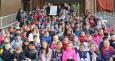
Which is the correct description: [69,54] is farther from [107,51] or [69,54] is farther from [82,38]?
[82,38]

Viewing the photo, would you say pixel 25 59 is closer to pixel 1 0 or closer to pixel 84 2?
pixel 1 0

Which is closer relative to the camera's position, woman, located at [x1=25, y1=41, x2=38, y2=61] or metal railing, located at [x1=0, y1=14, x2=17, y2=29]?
woman, located at [x1=25, y1=41, x2=38, y2=61]

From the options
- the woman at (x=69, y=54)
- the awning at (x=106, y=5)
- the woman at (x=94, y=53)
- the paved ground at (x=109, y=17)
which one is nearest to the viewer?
the woman at (x=69, y=54)

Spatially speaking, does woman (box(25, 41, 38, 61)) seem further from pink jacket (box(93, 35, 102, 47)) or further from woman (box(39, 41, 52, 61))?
pink jacket (box(93, 35, 102, 47))

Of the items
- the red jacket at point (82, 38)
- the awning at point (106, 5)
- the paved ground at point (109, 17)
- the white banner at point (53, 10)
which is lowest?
the paved ground at point (109, 17)

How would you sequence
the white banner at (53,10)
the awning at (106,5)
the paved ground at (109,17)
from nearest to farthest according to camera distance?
1. the white banner at (53,10)
2. the paved ground at (109,17)
3. the awning at (106,5)

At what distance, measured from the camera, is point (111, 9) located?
2966 cm

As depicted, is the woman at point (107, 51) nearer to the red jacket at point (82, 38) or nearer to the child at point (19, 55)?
the red jacket at point (82, 38)

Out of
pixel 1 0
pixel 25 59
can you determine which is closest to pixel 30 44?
pixel 25 59

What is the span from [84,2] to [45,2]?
370cm

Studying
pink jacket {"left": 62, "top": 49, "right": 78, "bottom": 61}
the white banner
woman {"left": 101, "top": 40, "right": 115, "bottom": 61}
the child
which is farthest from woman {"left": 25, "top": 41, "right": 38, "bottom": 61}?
the white banner

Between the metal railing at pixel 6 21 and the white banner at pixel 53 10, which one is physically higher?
the white banner at pixel 53 10

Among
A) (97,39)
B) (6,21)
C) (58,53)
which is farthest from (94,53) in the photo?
(6,21)

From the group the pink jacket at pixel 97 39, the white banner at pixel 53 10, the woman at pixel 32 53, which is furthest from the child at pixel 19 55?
the white banner at pixel 53 10
